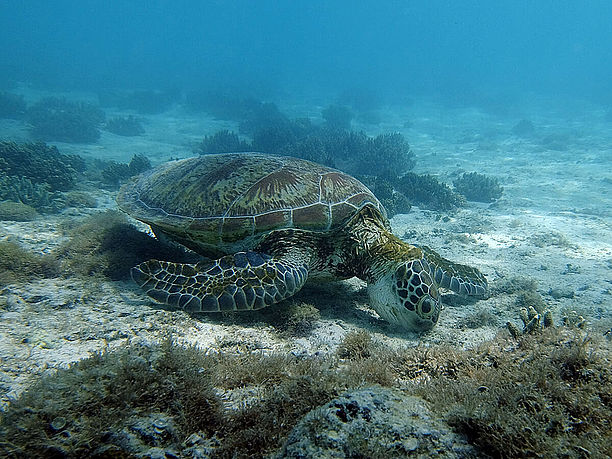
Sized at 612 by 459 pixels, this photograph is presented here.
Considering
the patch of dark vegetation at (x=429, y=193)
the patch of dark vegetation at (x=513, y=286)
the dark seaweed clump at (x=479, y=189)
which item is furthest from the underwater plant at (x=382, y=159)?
the patch of dark vegetation at (x=513, y=286)

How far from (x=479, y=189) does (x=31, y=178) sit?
14.2m

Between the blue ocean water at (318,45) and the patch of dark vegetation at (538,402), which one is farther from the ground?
the blue ocean water at (318,45)

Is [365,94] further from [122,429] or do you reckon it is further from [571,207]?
[122,429]

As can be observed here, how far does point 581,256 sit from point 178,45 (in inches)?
4846

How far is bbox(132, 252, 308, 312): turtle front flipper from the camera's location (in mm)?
3314

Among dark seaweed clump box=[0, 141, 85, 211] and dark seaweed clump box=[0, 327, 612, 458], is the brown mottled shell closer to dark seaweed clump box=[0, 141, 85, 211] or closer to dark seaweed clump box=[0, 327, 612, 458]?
dark seaweed clump box=[0, 327, 612, 458]

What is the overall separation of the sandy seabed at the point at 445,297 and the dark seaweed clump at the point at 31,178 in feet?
3.16

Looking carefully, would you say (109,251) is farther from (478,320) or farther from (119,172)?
(119,172)

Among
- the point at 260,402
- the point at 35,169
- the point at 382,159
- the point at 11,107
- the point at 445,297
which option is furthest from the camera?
the point at 11,107

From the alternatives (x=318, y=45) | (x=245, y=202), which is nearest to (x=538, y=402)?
(x=245, y=202)

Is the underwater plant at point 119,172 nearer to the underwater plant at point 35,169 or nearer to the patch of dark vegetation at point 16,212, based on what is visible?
the underwater plant at point 35,169

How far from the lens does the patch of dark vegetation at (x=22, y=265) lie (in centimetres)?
345

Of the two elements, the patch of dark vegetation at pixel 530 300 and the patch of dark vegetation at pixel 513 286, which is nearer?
the patch of dark vegetation at pixel 530 300

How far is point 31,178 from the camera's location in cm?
892
